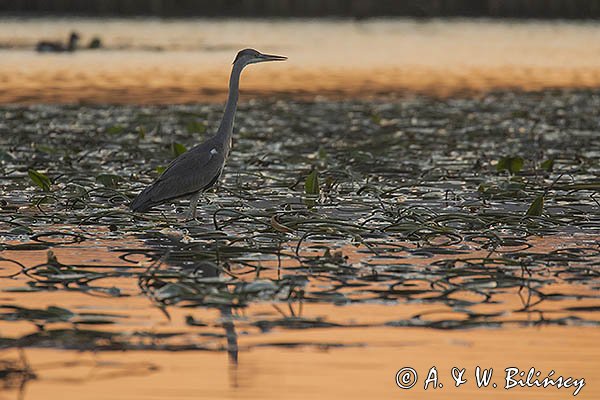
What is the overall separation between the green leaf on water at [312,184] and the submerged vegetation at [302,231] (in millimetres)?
20

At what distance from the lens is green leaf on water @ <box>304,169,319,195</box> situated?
44.3 ft

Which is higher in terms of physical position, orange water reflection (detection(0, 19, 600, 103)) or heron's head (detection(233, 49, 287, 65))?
heron's head (detection(233, 49, 287, 65))

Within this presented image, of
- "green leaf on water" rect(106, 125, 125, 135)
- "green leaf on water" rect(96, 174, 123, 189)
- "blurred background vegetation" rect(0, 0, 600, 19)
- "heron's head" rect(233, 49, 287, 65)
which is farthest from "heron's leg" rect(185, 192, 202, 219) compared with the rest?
"blurred background vegetation" rect(0, 0, 600, 19)

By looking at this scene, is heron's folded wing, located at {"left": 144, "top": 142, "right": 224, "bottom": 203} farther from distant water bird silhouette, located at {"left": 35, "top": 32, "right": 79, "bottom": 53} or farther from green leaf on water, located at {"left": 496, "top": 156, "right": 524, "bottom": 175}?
distant water bird silhouette, located at {"left": 35, "top": 32, "right": 79, "bottom": 53}

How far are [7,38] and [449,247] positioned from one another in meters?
37.2

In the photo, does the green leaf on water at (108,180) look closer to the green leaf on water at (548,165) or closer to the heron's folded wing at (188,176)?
the heron's folded wing at (188,176)

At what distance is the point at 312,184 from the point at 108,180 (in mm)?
2284

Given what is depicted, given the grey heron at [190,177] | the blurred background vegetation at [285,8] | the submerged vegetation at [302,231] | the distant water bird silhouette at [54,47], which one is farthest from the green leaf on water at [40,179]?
the blurred background vegetation at [285,8]

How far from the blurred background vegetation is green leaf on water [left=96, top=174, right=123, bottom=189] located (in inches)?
1710

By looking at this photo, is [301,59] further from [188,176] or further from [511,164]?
[188,176]

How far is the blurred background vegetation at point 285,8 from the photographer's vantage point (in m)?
57.4

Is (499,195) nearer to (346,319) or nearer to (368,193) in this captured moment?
(368,193)

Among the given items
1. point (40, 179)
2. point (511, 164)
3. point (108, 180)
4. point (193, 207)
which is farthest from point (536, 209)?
point (40, 179)

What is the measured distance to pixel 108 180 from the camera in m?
14.3
